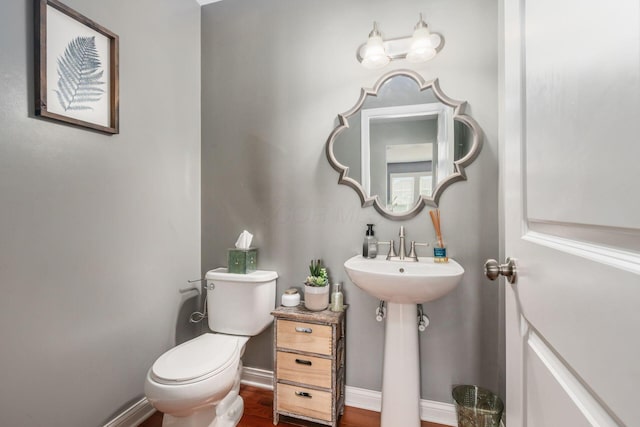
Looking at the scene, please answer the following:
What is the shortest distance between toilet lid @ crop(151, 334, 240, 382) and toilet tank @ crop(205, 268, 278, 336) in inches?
4.3

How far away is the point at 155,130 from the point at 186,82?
47cm

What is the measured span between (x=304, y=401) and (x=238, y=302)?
2.13ft

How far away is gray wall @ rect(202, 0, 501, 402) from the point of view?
1.65m

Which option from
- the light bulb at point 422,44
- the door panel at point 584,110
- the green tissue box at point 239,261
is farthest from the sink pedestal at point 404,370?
the light bulb at point 422,44

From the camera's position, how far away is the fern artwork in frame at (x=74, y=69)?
127 cm

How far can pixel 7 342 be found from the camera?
116cm

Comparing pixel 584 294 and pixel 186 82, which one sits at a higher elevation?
pixel 186 82

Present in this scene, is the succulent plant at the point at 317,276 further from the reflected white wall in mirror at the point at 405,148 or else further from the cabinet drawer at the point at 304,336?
the reflected white wall in mirror at the point at 405,148

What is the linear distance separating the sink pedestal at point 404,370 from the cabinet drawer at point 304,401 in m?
0.32

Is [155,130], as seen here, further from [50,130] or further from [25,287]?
[25,287]

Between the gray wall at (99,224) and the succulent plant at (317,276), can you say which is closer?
the gray wall at (99,224)

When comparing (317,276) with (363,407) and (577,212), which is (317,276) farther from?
(577,212)

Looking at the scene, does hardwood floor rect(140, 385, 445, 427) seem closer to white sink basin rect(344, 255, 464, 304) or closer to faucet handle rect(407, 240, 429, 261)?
white sink basin rect(344, 255, 464, 304)

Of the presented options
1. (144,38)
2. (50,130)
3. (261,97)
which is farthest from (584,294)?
(144,38)
